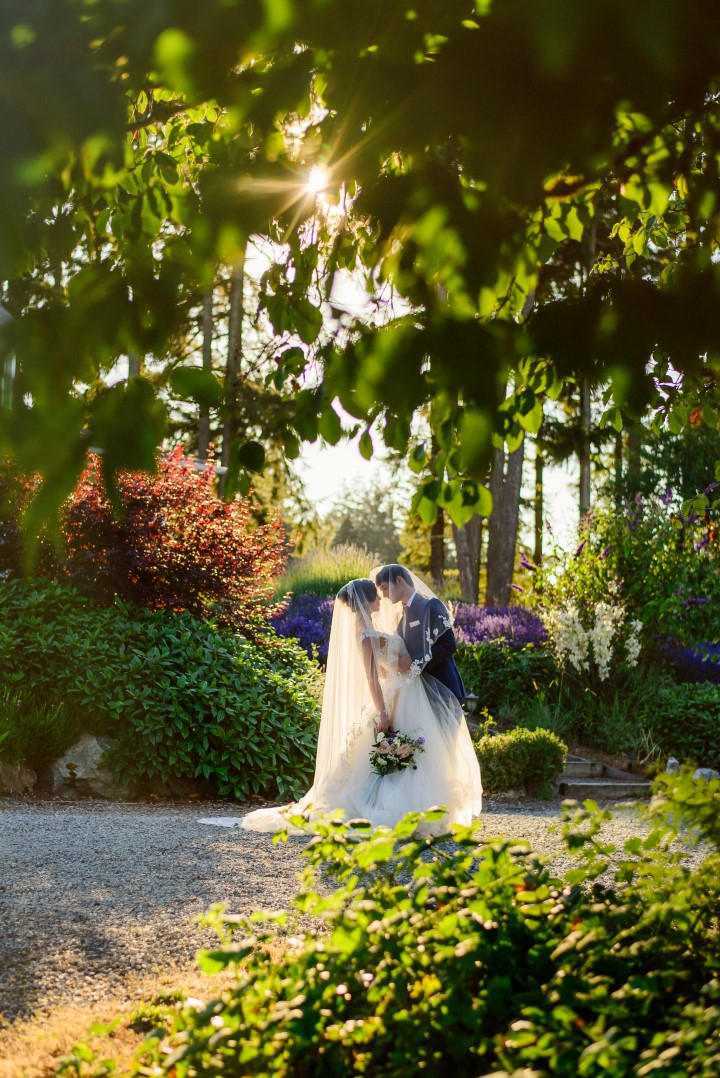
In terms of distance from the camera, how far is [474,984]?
2.45m

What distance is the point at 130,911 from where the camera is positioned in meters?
4.14

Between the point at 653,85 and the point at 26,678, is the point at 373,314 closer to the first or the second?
the point at 653,85

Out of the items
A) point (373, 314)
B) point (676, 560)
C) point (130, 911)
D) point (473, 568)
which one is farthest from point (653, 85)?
point (473, 568)

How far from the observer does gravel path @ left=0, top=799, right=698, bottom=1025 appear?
344cm

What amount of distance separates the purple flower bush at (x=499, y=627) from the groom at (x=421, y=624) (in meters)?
5.52

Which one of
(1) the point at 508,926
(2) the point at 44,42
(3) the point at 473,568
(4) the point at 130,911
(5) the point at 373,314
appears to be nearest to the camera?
(2) the point at 44,42

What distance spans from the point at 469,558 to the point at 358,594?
15153 millimetres

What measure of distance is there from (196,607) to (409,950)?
283 inches

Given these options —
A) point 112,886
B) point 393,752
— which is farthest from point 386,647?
point 112,886

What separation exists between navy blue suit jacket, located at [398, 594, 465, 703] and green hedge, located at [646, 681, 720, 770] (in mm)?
4412

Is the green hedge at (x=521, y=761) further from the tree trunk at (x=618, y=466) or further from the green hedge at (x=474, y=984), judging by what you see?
the tree trunk at (x=618, y=466)

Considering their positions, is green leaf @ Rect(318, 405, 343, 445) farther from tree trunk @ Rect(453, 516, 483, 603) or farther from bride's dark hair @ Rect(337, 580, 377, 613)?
tree trunk @ Rect(453, 516, 483, 603)

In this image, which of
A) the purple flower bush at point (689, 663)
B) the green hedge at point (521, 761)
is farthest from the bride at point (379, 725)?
the purple flower bush at point (689, 663)

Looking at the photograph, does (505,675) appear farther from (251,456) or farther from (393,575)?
(251,456)
